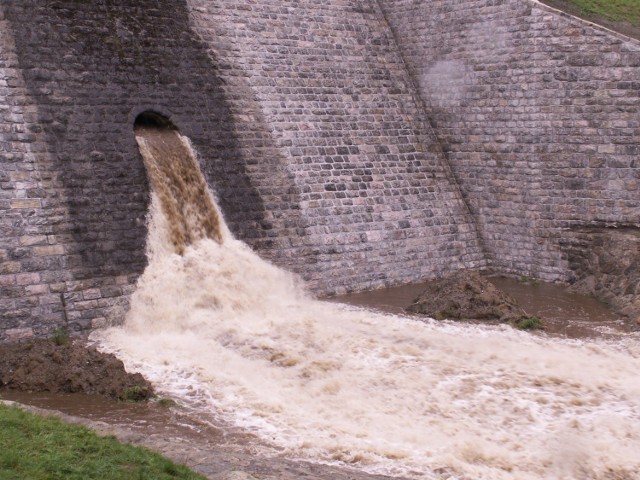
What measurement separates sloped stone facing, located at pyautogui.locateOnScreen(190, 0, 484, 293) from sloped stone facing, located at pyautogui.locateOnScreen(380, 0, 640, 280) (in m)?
0.73

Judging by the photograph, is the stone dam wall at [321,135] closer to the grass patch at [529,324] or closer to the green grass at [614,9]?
the grass patch at [529,324]

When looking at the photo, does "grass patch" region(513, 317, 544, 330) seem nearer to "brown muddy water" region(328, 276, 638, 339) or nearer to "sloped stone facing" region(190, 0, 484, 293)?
"brown muddy water" region(328, 276, 638, 339)

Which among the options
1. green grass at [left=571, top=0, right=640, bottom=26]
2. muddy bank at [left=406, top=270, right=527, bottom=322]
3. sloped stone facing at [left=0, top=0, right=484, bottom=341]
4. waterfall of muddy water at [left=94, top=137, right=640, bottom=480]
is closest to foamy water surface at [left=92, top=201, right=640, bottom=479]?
waterfall of muddy water at [left=94, top=137, right=640, bottom=480]

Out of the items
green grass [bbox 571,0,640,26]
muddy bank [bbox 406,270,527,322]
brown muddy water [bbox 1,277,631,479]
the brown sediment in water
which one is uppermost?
green grass [bbox 571,0,640,26]

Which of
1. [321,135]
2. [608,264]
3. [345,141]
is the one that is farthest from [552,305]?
[321,135]

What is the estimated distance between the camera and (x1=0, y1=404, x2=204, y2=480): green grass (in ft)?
24.4

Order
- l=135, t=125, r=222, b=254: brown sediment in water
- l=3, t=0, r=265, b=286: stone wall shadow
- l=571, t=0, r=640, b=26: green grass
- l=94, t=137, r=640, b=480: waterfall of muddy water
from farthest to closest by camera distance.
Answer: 1. l=571, t=0, r=640, b=26: green grass
2. l=135, t=125, r=222, b=254: brown sediment in water
3. l=3, t=0, r=265, b=286: stone wall shadow
4. l=94, t=137, r=640, b=480: waterfall of muddy water

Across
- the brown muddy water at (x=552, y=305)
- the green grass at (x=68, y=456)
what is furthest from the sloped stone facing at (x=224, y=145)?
the green grass at (x=68, y=456)

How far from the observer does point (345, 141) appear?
1816cm

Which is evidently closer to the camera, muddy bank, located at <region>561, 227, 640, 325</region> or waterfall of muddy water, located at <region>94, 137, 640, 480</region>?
waterfall of muddy water, located at <region>94, 137, 640, 480</region>

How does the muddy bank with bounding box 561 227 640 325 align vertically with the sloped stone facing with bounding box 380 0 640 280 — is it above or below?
below

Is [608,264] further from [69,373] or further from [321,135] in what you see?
[69,373]

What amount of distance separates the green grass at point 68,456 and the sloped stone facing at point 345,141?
7886mm

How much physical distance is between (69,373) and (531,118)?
10.8 metres
